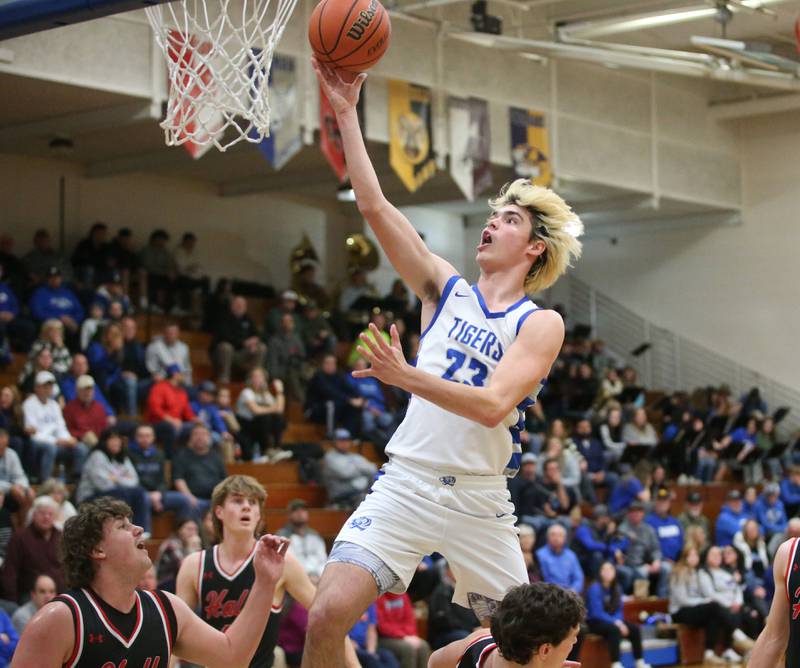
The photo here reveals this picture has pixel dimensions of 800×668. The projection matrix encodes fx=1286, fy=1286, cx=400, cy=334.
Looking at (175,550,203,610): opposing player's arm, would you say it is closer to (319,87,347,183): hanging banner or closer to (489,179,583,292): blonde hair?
(489,179,583,292): blonde hair

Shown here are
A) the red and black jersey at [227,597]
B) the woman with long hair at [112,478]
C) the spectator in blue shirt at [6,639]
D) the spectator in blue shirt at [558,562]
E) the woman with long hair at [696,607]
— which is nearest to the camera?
the red and black jersey at [227,597]

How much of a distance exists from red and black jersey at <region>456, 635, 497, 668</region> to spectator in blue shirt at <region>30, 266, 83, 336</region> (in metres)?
11.0

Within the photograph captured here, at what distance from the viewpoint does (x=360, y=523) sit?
14.2ft

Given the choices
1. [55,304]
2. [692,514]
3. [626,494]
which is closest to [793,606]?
[55,304]

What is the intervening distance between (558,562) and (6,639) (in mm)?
5927

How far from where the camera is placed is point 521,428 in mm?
4652

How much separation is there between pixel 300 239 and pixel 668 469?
7253 mm

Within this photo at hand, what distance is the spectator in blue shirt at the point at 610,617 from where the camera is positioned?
13.0 metres

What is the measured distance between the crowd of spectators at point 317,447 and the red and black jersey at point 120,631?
522cm

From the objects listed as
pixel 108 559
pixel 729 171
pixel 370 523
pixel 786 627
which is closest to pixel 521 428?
pixel 370 523

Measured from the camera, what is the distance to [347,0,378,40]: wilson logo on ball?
16.5 ft

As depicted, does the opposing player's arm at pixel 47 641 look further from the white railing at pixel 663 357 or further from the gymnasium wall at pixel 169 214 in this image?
the white railing at pixel 663 357

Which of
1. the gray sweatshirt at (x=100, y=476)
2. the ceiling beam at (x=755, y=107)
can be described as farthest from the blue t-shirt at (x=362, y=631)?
the ceiling beam at (x=755, y=107)

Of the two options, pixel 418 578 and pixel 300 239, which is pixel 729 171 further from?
pixel 418 578
